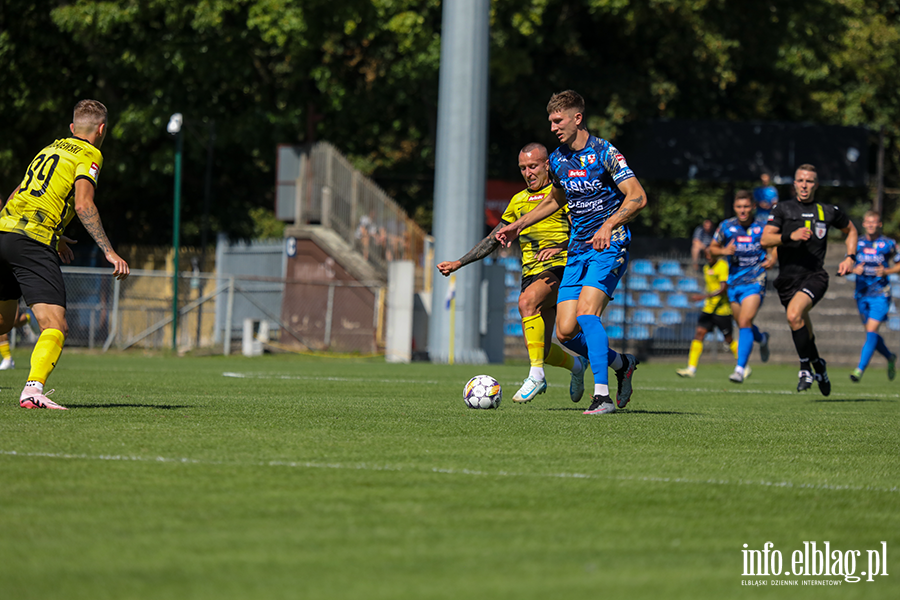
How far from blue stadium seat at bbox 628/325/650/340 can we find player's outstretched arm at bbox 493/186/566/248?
60.4 ft

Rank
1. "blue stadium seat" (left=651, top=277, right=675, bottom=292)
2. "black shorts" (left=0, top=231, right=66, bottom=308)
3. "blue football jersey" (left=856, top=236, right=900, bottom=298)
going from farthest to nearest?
"blue stadium seat" (left=651, top=277, right=675, bottom=292)
"blue football jersey" (left=856, top=236, right=900, bottom=298)
"black shorts" (left=0, top=231, right=66, bottom=308)

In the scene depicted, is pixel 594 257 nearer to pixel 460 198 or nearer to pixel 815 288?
pixel 815 288

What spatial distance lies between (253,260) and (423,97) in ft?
21.4

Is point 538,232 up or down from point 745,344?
up

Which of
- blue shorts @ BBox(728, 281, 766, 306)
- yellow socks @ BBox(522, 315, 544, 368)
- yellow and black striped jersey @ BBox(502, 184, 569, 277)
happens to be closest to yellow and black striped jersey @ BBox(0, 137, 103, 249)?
yellow and black striped jersey @ BBox(502, 184, 569, 277)

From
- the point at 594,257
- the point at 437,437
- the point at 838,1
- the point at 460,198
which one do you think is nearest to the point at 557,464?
the point at 437,437

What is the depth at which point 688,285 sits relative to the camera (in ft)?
90.5

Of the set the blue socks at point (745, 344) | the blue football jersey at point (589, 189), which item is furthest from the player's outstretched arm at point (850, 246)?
the blue football jersey at point (589, 189)

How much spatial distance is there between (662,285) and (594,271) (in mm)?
19714

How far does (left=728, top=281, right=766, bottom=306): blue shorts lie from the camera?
14417mm

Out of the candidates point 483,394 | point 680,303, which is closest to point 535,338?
point 483,394

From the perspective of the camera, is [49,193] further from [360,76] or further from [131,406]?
[360,76]

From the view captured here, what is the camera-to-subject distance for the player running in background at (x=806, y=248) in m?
11.6

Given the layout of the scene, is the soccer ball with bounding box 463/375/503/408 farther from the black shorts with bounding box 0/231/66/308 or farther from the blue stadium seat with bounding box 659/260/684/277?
the blue stadium seat with bounding box 659/260/684/277
